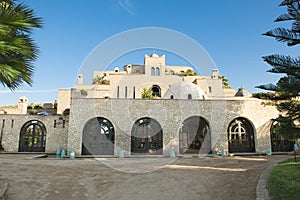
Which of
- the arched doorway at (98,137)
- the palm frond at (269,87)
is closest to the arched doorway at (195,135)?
the arched doorway at (98,137)

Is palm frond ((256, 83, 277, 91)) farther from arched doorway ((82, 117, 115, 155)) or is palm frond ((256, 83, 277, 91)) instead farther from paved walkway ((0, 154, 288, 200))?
arched doorway ((82, 117, 115, 155))

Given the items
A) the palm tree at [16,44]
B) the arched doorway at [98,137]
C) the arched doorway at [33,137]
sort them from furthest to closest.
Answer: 1. the arched doorway at [33,137]
2. the arched doorway at [98,137]
3. the palm tree at [16,44]

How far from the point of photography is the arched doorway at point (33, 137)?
15.8 metres

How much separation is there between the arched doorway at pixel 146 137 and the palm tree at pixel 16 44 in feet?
30.8

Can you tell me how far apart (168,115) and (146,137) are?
6.66 feet

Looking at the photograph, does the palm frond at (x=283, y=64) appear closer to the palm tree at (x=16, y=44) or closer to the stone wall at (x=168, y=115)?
the palm tree at (x=16, y=44)

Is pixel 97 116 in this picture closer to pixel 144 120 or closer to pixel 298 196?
pixel 144 120

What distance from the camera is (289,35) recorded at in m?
5.48

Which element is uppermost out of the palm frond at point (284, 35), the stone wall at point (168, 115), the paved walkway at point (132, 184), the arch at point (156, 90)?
the arch at point (156, 90)

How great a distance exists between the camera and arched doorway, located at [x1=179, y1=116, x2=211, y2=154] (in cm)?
1589

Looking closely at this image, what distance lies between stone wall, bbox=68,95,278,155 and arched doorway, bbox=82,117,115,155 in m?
0.43

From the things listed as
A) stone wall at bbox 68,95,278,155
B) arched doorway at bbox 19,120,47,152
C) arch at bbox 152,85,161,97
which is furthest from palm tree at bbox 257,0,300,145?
arch at bbox 152,85,161,97

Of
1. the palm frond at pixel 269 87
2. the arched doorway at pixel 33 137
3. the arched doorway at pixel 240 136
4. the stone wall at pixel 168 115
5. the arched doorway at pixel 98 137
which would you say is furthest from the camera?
the arched doorway at pixel 33 137

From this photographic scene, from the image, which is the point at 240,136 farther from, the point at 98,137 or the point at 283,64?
the point at 283,64
